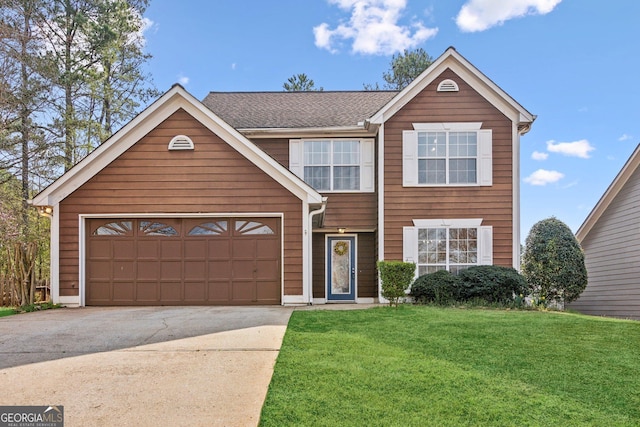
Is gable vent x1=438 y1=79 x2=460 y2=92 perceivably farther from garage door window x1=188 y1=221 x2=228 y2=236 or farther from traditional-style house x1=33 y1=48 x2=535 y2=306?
garage door window x1=188 y1=221 x2=228 y2=236

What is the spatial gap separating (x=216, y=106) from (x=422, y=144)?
23.4 ft

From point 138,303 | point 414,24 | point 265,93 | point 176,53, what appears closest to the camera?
point 138,303

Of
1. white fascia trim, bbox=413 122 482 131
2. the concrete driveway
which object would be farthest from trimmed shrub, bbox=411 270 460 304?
the concrete driveway

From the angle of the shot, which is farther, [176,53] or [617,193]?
[176,53]

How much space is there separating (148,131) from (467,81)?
873 cm

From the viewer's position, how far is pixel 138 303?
1181 centimetres

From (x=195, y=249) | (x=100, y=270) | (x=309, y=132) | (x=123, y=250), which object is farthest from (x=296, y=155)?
(x=100, y=270)

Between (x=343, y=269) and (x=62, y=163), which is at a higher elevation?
(x=62, y=163)

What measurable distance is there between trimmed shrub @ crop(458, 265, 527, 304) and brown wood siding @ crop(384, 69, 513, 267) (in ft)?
4.89

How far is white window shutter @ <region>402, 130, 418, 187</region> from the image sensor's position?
1334cm

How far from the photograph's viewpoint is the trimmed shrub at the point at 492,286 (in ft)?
38.5

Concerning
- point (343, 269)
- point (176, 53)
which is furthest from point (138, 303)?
point (176, 53)

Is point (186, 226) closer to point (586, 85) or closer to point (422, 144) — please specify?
point (422, 144)

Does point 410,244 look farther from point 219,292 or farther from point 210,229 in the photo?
point 210,229
